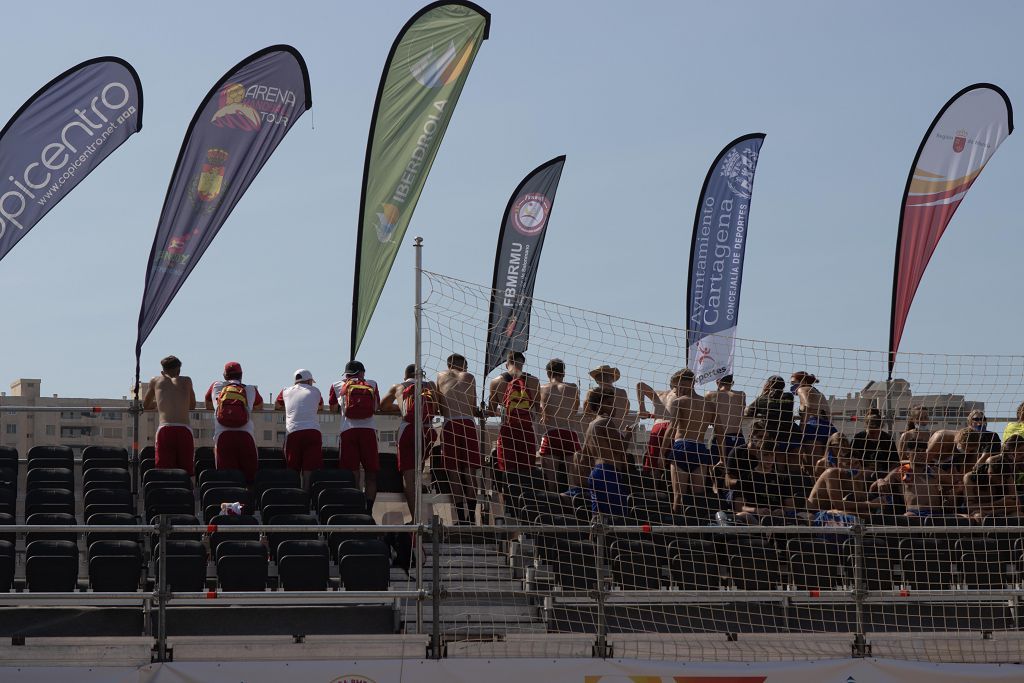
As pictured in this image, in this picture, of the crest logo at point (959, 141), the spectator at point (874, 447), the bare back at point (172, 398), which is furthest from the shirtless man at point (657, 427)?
the crest logo at point (959, 141)

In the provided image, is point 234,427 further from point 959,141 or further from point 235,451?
point 959,141

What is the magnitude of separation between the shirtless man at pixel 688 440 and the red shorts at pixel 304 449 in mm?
3555

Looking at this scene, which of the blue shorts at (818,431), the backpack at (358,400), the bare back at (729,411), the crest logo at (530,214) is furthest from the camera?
the crest logo at (530,214)

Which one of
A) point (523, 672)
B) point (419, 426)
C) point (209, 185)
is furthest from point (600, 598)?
point (209, 185)

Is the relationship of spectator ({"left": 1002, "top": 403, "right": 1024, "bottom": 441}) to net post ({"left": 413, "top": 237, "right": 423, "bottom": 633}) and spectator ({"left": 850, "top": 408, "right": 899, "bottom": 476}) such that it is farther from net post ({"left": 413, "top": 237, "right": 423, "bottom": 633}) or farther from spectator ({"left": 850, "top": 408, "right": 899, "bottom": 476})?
net post ({"left": 413, "top": 237, "right": 423, "bottom": 633})

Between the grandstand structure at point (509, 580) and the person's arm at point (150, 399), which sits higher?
the person's arm at point (150, 399)

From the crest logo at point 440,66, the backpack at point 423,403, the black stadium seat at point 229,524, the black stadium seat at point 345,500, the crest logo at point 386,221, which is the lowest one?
the black stadium seat at point 229,524

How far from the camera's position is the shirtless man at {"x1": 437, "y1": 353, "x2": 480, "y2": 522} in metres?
11.5

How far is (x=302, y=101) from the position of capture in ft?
44.5

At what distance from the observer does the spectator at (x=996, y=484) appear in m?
10.9

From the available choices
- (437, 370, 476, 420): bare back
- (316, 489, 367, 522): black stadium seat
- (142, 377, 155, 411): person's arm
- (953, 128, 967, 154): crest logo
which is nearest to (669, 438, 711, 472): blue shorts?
(437, 370, 476, 420): bare back

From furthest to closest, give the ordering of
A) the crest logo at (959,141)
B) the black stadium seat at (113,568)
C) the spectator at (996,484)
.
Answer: the crest logo at (959,141) → the spectator at (996,484) → the black stadium seat at (113,568)

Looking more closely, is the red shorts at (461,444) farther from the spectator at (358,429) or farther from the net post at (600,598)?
the net post at (600,598)

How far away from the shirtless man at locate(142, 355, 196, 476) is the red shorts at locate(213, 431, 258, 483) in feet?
→ 0.87
